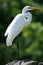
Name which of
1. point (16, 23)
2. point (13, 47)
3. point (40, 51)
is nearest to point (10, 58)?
point (13, 47)

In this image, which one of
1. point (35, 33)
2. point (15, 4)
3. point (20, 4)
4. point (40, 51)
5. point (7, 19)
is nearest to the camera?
point (35, 33)

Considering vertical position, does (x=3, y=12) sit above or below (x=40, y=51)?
above

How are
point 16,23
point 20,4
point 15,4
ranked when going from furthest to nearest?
1. point 20,4
2. point 15,4
3. point 16,23

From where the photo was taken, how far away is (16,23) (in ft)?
14.9

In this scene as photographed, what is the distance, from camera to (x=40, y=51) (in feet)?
13.5

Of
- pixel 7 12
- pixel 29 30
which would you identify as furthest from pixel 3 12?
pixel 29 30

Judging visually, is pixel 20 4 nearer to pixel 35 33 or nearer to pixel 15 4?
pixel 15 4

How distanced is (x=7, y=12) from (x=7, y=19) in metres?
0.41

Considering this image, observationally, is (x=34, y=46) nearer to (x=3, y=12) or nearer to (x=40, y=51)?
(x=40, y=51)

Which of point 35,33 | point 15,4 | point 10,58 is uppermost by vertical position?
point 15,4

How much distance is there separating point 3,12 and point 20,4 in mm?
247

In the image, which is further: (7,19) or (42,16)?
(7,19)

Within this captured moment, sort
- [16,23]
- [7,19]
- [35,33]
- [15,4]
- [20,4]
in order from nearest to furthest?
[35,33]
[16,23]
[15,4]
[20,4]
[7,19]

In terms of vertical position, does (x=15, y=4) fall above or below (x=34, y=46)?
above
